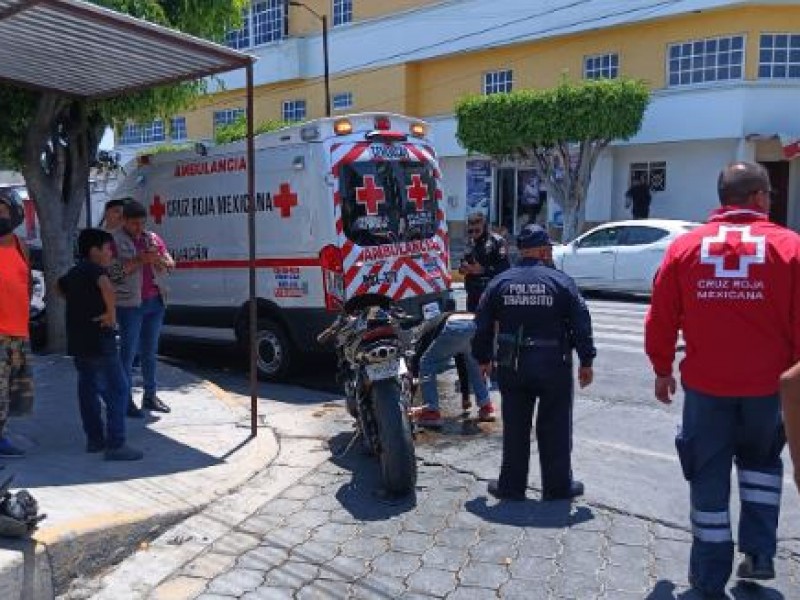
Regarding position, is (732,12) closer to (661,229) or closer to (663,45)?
(663,45)

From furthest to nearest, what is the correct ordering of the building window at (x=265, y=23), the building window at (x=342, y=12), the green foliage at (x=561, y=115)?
the building window at (x=265, y=23) < the building window at (x=342, y=12) < the green foliage at (x=561, y=115)

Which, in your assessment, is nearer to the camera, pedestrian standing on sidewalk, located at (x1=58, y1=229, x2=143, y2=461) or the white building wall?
pedestrian standing on sidewalk, located at (x1=58, y1=229, x2=143, y2=461)

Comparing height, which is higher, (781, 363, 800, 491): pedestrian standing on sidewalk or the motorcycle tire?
(781, 363, 800, 491): pedestrian standing on sidewalk

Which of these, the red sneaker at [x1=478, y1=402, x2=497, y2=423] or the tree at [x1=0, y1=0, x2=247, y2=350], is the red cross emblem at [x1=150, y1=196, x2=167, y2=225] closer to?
the tree at [x1=0, y1=0, x2=247, y2=350]

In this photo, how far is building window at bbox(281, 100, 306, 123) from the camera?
35.7 m

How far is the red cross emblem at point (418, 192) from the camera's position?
823 cm

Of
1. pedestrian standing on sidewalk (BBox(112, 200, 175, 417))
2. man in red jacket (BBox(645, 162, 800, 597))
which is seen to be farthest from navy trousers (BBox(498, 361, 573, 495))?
pedestrian standing on sidewalk (BBox(112, 200, 175, 417))

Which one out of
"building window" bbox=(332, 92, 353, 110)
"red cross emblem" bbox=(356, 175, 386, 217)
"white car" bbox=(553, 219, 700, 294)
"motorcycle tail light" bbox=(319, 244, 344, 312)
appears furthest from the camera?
"building window" bbox=(332, 92, 353, 110)

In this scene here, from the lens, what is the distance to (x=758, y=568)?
3889 millimetres

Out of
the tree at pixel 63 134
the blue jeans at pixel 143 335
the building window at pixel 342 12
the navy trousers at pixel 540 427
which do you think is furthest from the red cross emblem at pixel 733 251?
the building window at pixel 342 12

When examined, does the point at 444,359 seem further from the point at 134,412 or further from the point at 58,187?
the point at 58,187

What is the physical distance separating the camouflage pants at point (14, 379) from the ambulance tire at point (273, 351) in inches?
130

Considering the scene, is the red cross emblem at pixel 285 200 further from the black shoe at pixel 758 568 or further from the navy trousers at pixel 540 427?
the black shoe at pixel 758 568

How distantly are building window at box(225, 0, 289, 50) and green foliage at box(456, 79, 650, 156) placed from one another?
49.8 feet
